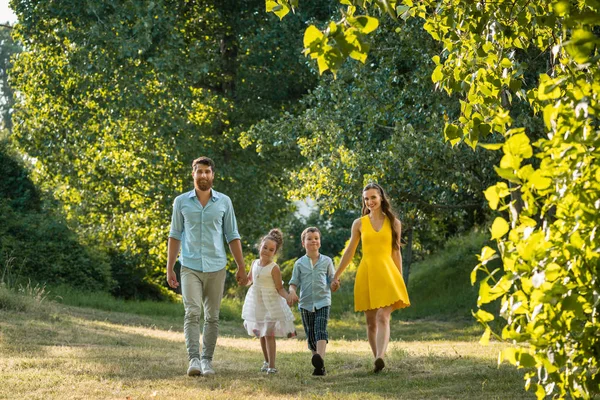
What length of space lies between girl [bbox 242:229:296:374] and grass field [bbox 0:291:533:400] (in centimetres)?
36

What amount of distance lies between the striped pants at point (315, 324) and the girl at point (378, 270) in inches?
14.4

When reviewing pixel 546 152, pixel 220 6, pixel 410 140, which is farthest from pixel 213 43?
pixel 546 152

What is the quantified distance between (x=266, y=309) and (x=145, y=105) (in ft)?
40.2

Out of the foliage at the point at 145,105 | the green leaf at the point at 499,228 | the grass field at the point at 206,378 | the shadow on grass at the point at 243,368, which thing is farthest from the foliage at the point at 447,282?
the green leaf at the point at 499,228

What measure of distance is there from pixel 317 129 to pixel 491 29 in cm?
1128

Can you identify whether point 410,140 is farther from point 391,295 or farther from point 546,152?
point 546,152

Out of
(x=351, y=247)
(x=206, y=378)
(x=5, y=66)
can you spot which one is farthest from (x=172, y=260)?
(x=5, y=66)

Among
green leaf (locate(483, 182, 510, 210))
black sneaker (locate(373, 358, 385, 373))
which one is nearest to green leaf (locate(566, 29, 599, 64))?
green leaf (locate(483, 182, 510, 210))

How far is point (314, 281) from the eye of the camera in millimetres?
9500

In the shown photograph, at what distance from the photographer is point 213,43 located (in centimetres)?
2406

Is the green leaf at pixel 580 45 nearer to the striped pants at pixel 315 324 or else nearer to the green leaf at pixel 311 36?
the green leaf at pixel 311 36

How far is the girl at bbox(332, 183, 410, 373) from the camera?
30.0 ft

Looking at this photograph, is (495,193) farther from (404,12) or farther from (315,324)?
(315,324)

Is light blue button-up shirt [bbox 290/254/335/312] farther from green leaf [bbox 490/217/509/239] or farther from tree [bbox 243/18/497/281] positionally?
green leaf [bbox 490/217/509/239]
